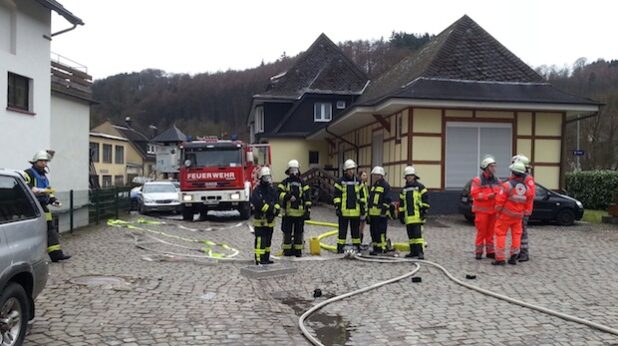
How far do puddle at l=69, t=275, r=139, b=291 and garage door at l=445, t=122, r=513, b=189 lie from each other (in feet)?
45.0

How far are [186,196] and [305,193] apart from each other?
9.83m

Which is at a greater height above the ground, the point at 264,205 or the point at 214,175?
the point at 214,175

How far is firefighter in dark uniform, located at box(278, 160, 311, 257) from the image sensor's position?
1089 cm

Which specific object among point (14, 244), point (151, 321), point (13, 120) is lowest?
point (151, 321)

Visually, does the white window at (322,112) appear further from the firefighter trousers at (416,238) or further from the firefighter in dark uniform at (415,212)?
the firefighter trousers at (416,238)

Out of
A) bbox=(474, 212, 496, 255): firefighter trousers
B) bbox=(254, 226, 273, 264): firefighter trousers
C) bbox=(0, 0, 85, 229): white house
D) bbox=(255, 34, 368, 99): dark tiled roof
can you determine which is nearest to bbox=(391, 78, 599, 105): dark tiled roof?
bbox=(474, 212, 496, 255): firefighter trousers

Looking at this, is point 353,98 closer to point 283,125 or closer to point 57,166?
point 283,125

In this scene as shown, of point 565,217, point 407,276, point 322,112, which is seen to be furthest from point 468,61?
point 322,112

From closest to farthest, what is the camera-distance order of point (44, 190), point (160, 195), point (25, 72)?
point (44, 190)
point (25, 72)
point (160, 195)

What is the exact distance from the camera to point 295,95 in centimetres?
4003

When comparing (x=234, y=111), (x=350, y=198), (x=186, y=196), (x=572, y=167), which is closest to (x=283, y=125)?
(x=186, y=196)

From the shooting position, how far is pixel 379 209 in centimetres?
1139

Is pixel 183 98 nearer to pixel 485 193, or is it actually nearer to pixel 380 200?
pixel 380 200

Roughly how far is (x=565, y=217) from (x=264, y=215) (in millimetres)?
11356
